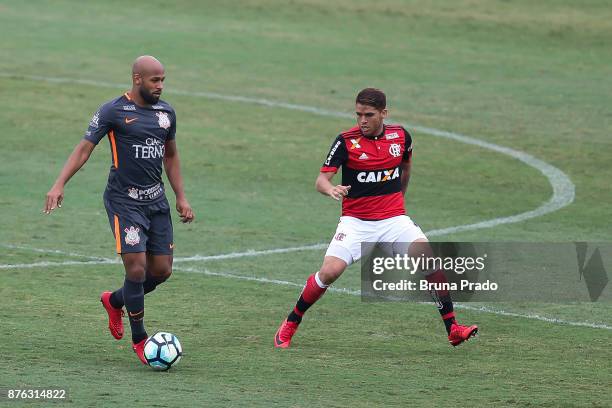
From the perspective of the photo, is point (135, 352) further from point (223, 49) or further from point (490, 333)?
point (223, 49)

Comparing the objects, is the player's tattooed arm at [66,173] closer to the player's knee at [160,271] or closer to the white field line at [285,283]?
the player's knee at [160,271]

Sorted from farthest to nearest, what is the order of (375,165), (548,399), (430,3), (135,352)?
(430,3), (375,165), (135,352), (548,399)

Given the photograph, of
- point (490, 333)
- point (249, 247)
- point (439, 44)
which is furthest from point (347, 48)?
point (490, 333)

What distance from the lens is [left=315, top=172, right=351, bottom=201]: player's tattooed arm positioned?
34.9ft

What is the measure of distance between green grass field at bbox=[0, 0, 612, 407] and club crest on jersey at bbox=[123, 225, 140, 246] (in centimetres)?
93

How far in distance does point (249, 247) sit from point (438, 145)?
7.59 m

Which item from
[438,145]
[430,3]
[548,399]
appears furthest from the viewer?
[430,3]

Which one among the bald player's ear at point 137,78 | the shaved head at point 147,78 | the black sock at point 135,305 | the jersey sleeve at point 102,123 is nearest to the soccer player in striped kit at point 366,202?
the black sock at point 135,305

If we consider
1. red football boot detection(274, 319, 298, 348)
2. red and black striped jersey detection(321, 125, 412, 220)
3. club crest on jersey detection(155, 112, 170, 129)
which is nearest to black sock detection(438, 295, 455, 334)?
red and black striped jersey detection(321, 125, 412, 220)

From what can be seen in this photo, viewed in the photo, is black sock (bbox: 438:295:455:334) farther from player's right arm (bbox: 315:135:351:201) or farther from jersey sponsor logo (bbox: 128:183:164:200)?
jersey sponsor logo (bbox: 128:183:164:200)

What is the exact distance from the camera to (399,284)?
1374 centimetres

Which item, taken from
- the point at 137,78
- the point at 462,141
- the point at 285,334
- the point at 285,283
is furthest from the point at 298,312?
the point at 462,141

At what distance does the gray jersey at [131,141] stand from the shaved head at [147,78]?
0.38ft

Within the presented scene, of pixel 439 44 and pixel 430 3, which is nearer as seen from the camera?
pixel 439 44
